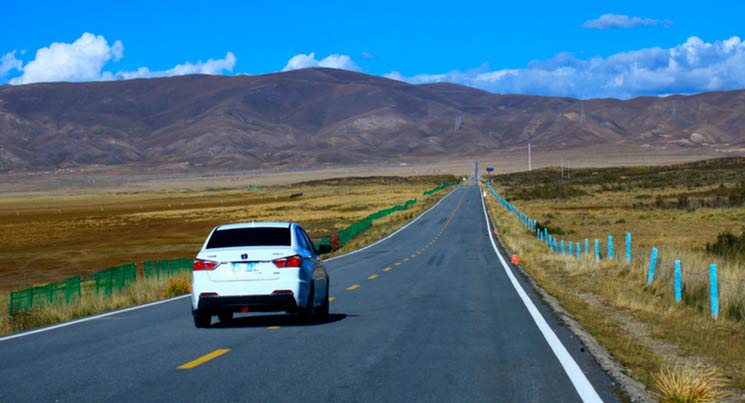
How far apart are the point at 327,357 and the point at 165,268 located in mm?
19975

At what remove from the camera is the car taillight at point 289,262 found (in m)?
14.6

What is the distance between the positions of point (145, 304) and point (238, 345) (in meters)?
8.71

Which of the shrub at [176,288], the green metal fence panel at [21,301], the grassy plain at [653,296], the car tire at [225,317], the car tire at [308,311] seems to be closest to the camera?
the grassy plain at [653,296]

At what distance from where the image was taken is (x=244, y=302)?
14430mm

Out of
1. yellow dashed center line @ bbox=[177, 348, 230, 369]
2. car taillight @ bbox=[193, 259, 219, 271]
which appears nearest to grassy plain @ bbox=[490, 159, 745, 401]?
yellow dashed center line @ bbox=[177, 348, 230, 369]

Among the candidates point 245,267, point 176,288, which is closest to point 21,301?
point 176,288

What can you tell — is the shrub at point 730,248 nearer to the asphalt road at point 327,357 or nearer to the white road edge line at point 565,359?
the white road edge line at point 565,359

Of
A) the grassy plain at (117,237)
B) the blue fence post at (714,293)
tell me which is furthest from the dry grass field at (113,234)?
the blue fence post at (714,293)

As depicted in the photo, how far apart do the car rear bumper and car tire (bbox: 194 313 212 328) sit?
318 millimetres

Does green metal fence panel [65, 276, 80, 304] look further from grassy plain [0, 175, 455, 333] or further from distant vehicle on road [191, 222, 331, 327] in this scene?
distant vehicle on road [191, 222, 331, 327]

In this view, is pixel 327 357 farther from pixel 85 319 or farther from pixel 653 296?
pixel 653 296

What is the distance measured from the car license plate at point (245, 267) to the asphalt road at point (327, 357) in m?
0.89

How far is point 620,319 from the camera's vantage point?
16500mm

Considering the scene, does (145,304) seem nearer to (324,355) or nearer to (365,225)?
(324,355)
